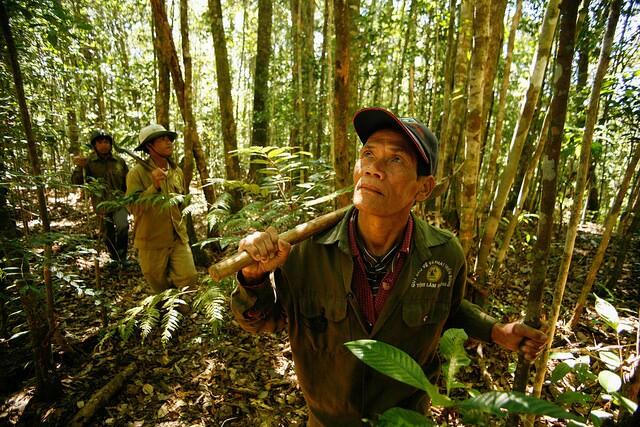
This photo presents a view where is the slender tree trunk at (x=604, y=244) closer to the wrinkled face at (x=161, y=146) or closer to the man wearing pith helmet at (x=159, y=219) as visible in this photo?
the man wearing pith helmet at (x=159, y=219)

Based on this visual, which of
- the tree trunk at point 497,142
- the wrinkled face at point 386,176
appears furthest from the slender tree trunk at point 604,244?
the wrinkled face at point 386,176

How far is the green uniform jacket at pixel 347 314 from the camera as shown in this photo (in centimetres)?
170

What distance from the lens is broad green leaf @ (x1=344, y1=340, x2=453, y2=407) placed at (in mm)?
892

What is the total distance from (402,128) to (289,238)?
783mm

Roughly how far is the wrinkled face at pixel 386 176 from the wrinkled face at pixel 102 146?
19.3ft

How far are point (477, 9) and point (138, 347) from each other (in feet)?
16.9

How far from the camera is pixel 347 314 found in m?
1.71

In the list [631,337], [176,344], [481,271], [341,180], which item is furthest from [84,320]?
[631,337]

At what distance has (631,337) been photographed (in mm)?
4227

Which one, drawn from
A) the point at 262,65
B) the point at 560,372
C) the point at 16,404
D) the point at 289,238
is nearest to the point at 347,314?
the point at 289,238

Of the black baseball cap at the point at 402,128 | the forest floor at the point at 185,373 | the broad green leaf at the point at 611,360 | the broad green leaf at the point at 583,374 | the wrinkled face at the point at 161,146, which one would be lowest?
the forest floor at the point at 185,373

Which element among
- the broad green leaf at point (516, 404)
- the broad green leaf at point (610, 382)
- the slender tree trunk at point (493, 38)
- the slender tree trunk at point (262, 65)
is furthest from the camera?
the slender tree trunk at point (262, 65)

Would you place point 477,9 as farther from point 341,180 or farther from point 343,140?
point 341,180

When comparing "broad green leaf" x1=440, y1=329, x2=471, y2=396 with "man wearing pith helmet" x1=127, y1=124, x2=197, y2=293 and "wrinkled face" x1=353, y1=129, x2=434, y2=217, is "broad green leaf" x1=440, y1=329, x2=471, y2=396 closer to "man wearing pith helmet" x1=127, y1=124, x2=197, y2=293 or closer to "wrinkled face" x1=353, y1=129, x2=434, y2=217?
"wrinkled face" x1=353, y1=129, x2=434, y2=217
